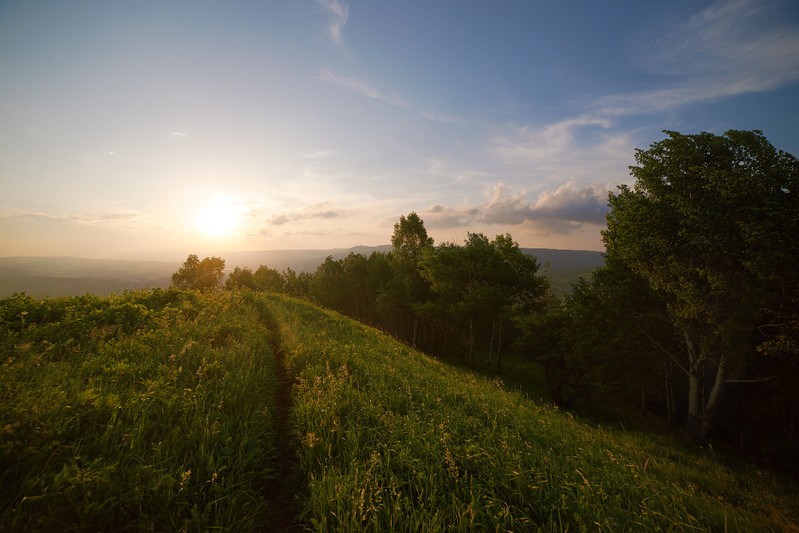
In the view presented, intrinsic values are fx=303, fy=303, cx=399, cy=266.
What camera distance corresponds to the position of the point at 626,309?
2020cm

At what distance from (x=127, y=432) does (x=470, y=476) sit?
16.6 feet

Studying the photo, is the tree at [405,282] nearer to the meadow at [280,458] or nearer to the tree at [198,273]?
the meadow at [280,458]

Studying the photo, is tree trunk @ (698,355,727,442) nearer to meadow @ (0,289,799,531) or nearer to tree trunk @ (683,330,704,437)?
tree trunk @ (683,330,704,437)

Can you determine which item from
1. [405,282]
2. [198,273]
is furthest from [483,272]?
[198,273]

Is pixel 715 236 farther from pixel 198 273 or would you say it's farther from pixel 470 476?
pixel 198 273

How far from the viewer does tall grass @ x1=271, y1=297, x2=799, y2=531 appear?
3842mm

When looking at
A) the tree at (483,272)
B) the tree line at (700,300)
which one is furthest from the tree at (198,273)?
the tree line at (700,300)

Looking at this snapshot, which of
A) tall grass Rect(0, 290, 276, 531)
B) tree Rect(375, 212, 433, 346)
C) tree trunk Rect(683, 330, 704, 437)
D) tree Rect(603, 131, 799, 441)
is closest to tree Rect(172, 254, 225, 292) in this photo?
tree Rect(375, 212, 433, 346)

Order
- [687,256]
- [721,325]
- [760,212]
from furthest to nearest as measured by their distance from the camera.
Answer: [687,256] < [721,325] < [760,212]

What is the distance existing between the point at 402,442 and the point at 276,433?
2.53 metres

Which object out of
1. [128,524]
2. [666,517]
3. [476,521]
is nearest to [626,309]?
[666,517]

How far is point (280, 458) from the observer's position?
5.45 meters

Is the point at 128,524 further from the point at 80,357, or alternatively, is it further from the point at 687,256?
the point at 687,256

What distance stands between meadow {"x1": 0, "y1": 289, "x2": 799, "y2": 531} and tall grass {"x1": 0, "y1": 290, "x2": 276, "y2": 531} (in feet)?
0.08
